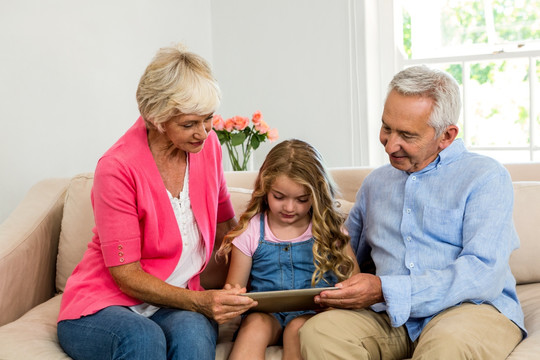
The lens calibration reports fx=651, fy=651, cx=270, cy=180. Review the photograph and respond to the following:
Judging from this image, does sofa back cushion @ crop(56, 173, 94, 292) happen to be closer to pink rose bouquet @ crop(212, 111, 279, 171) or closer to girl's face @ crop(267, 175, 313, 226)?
girl's face @ crop(267, 175, 313, 226)

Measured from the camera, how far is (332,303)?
1732 millimetres

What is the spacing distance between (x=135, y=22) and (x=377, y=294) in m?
2.17

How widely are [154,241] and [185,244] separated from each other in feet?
0.38

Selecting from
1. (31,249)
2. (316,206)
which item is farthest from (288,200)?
(31,249)

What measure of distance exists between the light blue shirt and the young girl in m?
0.12

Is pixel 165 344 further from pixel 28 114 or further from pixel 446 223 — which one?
Result: pixel 28 114

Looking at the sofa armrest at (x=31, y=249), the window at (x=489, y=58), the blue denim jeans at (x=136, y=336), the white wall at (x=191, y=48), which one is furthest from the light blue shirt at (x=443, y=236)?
the window at (x=489, y=58)

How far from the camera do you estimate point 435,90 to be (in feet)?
5.92

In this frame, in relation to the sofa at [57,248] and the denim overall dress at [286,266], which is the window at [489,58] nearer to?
the sofa at [57,248]

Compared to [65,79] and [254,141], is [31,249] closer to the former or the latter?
[65,79]

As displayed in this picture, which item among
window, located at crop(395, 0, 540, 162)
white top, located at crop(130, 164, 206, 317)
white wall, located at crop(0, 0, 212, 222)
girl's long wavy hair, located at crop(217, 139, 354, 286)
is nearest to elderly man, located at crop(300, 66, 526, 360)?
girl's long wavy hair, located at crop(217, 139, 354, 286)

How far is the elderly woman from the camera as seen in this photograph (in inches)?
67.7

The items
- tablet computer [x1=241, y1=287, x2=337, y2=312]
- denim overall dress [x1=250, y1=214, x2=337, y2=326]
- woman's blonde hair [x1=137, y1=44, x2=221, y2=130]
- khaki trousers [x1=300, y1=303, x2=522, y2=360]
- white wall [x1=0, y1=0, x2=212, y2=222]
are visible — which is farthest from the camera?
white wall [x1=0, y1=0, x2=212, y2=222]

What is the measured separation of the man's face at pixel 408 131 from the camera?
5.90 ft
